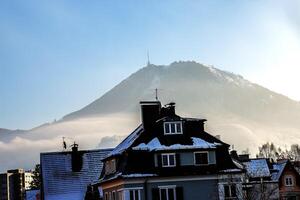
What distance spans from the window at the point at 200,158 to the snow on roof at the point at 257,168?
25.3 meters

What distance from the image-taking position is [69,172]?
78938 mm

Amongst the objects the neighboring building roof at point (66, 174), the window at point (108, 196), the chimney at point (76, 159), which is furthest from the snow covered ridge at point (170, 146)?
the chimney at point (76, 159)

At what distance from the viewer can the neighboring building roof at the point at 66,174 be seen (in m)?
76.4

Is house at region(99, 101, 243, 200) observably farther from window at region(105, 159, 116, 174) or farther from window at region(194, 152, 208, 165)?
window at region(105, 159, 116, 174)

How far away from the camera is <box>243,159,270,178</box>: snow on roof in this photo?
285 feet

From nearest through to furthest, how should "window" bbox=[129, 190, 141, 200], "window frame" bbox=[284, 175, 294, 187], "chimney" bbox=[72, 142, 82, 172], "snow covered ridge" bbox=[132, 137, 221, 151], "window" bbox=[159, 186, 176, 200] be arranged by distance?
"window" bbox=[129, 190, 141, 200]
"window" bbox=[159, 186, 176, 200]
"snow covered ridge" bbox=[132, 137, 221, 151]
"chimney" bbox=[72, 142, 82, 172]
"window frame" bbox=[284, 175, 294, 187]

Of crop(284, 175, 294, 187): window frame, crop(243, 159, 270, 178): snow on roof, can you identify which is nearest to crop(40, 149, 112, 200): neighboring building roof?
crop(243, 159, 270, 178): snow on roof

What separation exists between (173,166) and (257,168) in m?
30.2

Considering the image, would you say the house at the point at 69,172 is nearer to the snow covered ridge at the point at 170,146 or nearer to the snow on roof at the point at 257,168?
the snow covered ridge at the point at 170,146

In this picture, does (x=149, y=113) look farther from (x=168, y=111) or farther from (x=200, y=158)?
(x=200, y=158)

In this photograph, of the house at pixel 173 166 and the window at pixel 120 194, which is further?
the window at pixel 120 194

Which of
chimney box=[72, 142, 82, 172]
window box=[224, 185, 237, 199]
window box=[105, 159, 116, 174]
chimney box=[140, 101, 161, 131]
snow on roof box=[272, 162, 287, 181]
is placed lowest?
window box=[224, 185, 237, 199]

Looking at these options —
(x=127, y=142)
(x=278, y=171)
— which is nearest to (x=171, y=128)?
(x=127, y=142)

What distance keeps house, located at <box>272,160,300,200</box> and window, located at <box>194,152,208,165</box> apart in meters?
30.3
